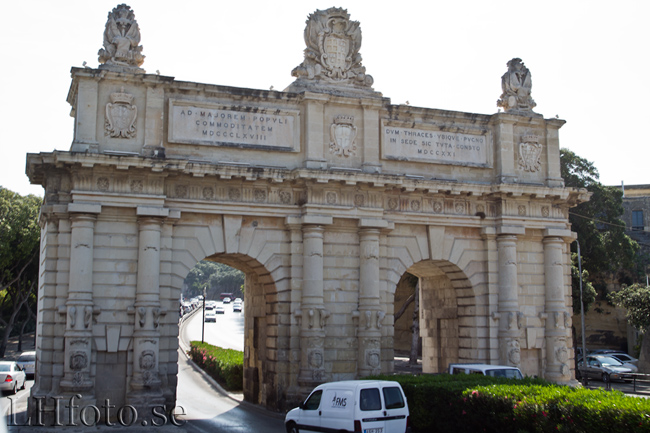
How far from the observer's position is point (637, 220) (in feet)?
209

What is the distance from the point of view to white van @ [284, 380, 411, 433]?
1520cm

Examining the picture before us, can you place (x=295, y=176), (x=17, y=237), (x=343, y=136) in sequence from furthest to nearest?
1. (x=17, y=237)
2. (x=343, y=136)
3. (x=295, y=176)

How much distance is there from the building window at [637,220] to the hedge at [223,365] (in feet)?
140

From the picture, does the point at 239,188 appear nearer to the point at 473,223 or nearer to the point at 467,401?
the point at 473,223

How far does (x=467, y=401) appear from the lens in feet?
53.3

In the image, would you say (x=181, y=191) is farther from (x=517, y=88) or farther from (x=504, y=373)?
(x=517, y=88)

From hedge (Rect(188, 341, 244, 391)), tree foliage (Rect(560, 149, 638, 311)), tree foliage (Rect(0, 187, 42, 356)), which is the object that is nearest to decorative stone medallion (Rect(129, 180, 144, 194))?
hedge (Rect(188, 341, 244, 391))

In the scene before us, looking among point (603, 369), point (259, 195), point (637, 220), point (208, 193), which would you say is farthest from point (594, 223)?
point (208, 193)

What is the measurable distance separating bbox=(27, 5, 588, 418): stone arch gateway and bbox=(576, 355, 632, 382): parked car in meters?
11.2

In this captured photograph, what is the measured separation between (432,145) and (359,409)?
12.8m

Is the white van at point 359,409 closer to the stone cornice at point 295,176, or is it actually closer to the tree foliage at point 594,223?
the stone cornice at point 295,176

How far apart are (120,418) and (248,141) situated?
31.5 feet

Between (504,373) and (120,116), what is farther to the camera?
(120,116)

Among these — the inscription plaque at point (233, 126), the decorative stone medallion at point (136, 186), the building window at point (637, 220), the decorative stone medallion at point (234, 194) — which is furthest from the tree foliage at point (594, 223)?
the decorative stone medallion at point (136, 186)
